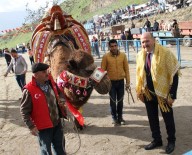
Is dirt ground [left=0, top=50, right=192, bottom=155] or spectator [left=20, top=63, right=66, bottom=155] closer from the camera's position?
spectator [left=20, top=63, right=66, bottom=155]

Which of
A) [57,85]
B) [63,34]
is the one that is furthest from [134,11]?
[57,85]

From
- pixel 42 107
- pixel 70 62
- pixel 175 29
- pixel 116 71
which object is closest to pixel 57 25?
pixel 116 71

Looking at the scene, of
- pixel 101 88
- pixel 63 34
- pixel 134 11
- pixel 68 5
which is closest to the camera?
pixel 101 88

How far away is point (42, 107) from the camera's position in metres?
3.94

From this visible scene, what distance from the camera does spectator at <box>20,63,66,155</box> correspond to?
387 centimetres

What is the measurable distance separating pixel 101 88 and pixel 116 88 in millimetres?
2271

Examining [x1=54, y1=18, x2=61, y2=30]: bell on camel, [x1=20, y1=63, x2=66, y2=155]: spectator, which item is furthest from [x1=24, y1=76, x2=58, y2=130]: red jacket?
[x1=54, y1=18, x2=61, y2=30]: bell on camel

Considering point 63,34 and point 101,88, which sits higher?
point 63,34

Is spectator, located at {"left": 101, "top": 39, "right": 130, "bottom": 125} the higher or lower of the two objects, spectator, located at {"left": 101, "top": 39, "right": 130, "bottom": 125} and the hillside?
the lower

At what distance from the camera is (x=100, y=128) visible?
6.50m

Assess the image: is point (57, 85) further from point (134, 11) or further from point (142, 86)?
point (134, 11)

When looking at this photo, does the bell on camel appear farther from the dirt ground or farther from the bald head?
the bald head

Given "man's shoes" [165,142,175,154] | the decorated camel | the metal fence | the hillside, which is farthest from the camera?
the hillside

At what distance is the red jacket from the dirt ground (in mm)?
1614
